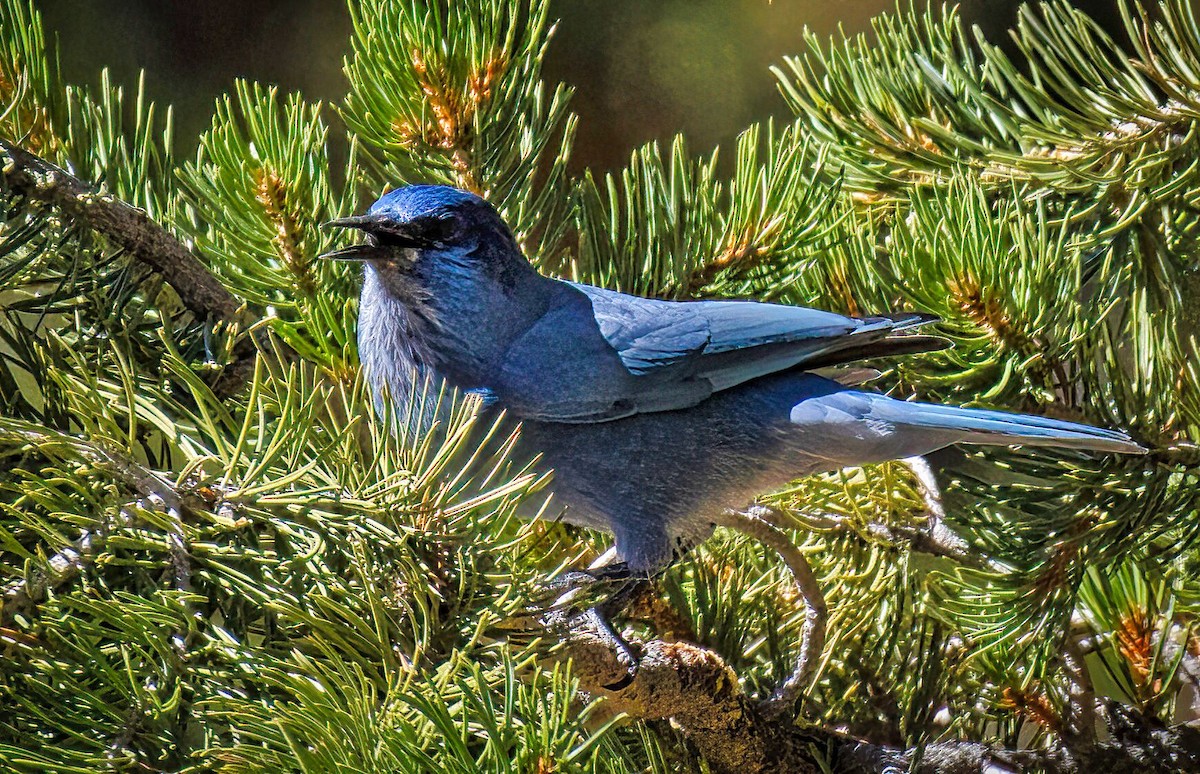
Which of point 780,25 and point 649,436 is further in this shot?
point 780,25

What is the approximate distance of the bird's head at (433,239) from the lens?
117 centimetres

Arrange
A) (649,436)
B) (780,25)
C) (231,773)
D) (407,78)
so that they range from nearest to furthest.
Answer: (231,773) < (407,78) < (649,436) < (780,25)

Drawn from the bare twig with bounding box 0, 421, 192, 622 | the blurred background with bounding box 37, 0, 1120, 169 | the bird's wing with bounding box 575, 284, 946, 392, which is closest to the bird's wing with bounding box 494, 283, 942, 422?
the bird's wing with bounding box 575, 284, 946, 392

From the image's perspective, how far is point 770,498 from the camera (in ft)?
4.58

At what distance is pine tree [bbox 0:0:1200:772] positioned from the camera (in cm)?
72

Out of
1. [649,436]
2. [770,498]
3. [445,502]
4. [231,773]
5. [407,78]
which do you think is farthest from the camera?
[770,498]

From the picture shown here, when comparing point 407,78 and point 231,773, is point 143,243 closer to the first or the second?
point 407,78

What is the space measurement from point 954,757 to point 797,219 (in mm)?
557

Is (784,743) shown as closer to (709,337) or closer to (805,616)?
(805,616)

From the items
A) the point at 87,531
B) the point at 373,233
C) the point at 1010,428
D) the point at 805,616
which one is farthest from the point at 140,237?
the point at 1010,428

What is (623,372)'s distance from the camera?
1257mm

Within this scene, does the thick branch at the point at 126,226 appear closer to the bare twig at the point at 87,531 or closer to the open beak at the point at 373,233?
the open beak at the point at 373,233

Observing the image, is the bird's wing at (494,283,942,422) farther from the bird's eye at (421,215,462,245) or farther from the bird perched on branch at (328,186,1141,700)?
the bird's eye at (421,215,462,245)

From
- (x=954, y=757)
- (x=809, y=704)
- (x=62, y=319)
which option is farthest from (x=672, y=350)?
(x=62, y=319)
